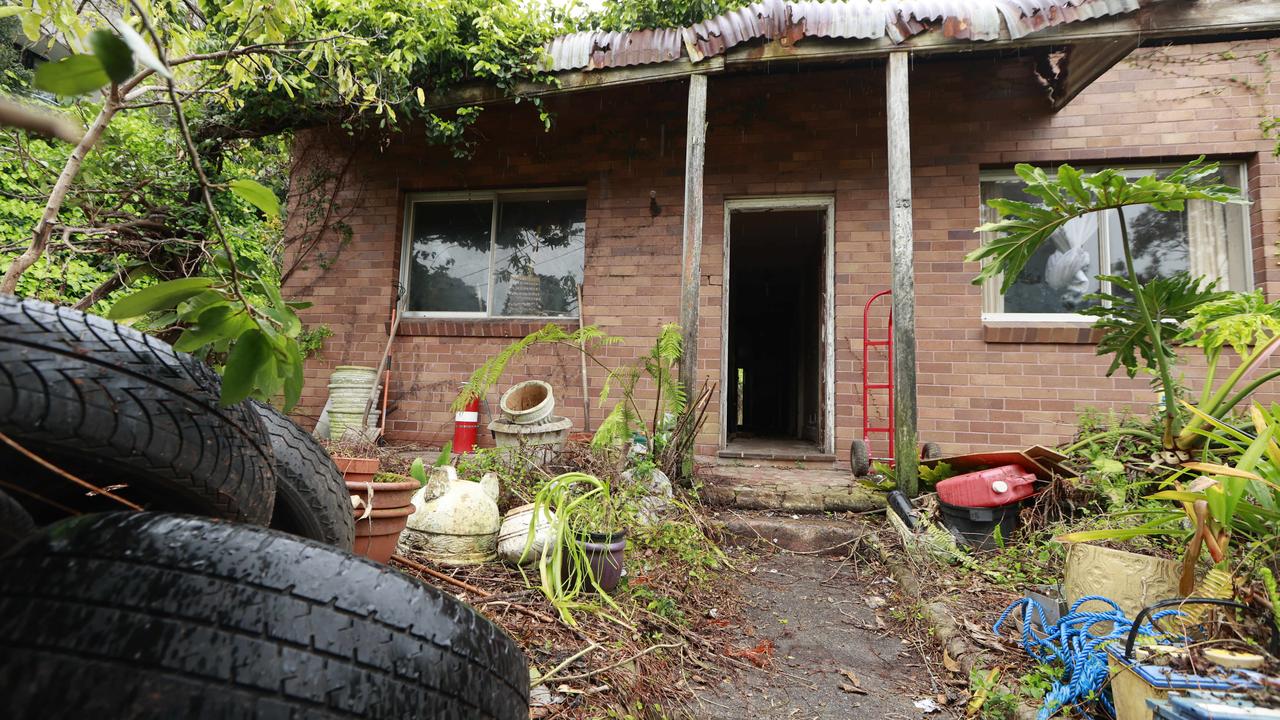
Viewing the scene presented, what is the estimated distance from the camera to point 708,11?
4.97 meters

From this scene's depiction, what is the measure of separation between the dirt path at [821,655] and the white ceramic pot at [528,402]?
71.5 inches

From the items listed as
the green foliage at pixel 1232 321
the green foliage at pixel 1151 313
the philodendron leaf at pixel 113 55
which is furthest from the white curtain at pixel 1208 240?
the philodendron leaf at pixel 113 55

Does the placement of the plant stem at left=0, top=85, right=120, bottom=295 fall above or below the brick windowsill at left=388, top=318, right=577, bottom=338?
below

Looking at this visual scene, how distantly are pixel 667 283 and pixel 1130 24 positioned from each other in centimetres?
367

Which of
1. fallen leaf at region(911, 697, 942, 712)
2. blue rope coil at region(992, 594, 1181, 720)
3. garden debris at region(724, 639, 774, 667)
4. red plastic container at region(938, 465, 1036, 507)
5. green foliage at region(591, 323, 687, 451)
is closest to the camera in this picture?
blue rope coil at region(992, 594, 1181, 720)

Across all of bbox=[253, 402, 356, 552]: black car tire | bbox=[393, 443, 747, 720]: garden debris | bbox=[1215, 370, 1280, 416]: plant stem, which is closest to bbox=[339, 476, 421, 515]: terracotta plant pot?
bbox=[393, 443, 747, 720]: garden debris

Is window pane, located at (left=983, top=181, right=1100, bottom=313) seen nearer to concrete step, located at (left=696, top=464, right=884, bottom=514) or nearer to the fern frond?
concrete step, located at (left=696, top=464, right=884, bottom=514)

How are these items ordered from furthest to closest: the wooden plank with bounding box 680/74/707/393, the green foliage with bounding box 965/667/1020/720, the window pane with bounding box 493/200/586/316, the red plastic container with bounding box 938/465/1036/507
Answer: the window pane with bounding box 493/200/586/316
the wooden plank with bounding box 680/74/707/393
the red plastic container with bounding box 938/465/1036/507
the green foliage with bounding box 965/667/1020/720

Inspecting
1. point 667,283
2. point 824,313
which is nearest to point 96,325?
point 667,283

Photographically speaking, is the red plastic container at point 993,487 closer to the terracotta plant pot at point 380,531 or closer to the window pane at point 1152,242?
the terracotta plant pot at point 380,531

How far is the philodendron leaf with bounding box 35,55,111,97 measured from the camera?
1.46ft

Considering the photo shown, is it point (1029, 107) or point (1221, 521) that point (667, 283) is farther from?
point (1221, 521)

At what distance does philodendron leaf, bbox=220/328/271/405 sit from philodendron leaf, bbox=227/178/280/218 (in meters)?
0.16

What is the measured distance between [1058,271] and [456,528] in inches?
204
